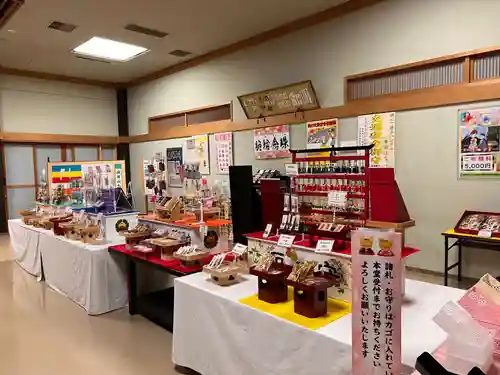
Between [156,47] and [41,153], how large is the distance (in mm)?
3924

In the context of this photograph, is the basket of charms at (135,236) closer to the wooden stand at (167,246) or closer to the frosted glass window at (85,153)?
the wooden stand at (167,246)

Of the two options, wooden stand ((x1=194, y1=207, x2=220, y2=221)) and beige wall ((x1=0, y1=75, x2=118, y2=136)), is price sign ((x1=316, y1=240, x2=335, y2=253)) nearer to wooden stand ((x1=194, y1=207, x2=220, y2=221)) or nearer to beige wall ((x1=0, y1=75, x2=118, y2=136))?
wooden stand ((x1=194, y1=207, x2=220, y2=221))

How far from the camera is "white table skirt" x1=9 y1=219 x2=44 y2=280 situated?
16.5 feet

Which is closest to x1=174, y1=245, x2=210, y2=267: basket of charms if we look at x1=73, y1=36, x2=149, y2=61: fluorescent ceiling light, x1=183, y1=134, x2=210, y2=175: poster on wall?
x1=183, y1=134, x2=210, y2=175: poster on wall

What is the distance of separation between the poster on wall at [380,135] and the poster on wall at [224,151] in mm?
2574

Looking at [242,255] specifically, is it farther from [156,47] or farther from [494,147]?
[156,47]

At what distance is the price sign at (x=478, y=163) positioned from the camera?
3779mm

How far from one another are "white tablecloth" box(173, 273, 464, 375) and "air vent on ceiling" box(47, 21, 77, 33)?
15.4ft

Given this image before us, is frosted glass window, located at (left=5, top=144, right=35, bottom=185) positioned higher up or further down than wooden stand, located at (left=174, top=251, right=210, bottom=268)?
higher up

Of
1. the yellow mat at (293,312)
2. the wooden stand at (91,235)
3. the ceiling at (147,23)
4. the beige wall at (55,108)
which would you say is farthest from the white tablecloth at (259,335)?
the beige wall at (55,108)

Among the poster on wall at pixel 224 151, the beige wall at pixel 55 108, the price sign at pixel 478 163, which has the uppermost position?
the beige wall at pixel 55 108

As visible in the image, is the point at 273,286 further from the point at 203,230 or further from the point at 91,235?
the point at 91,235

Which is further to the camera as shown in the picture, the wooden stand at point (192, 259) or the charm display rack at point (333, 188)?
the wooden stand at point (192, 259)

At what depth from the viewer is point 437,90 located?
13.5 feet
